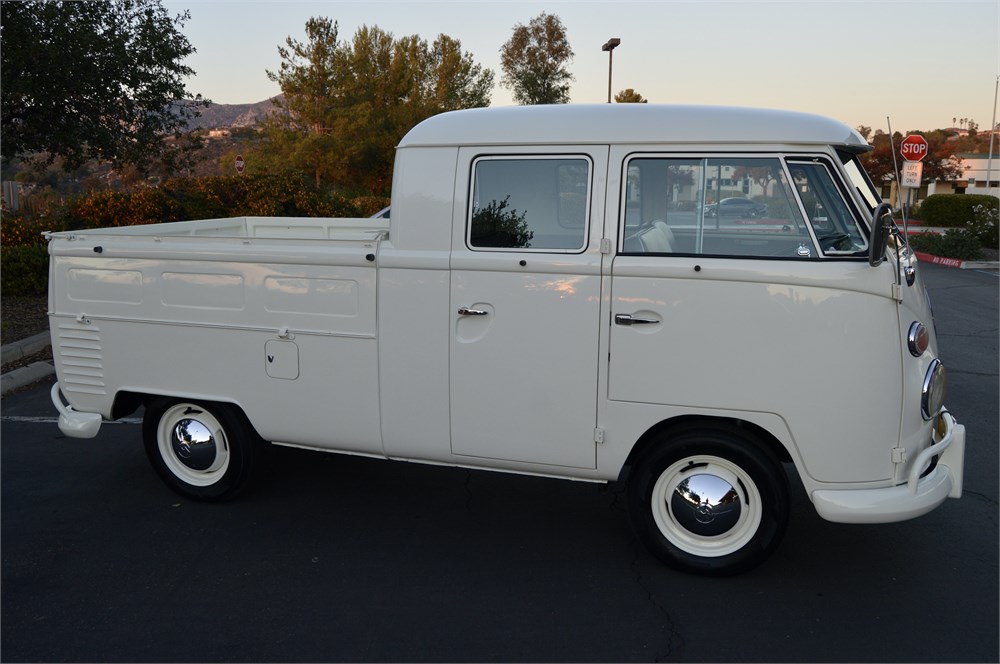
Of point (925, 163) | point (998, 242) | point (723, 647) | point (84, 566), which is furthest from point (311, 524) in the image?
point (925, 163)

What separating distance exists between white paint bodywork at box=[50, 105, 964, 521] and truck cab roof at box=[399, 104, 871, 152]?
1cm

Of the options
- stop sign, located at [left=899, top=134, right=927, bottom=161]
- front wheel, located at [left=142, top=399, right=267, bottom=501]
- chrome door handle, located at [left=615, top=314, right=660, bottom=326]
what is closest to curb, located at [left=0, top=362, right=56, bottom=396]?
front wheel, located at [left=142, top=399, right=267, bottom=501]

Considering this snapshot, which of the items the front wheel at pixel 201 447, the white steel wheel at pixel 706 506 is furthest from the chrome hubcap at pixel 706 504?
the front wheel at pixel 201 447

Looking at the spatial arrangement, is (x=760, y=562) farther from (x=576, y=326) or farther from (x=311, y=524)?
(x=311, y=524)

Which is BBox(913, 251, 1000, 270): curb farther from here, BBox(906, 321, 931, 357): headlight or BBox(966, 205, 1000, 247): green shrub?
BBox(906, 321, 931, 357): headlight

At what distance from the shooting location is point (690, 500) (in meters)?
4.22

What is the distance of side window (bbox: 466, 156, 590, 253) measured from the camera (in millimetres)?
4191

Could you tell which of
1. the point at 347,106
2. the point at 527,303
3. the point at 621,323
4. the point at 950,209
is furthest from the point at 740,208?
the point at 347,106

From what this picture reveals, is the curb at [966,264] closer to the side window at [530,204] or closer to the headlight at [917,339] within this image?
the headlight at [917,339]

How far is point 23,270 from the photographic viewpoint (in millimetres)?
11398

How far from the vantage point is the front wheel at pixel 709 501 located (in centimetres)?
407

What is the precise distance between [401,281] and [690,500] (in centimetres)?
187

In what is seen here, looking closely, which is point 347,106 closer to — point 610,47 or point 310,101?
point 310,101

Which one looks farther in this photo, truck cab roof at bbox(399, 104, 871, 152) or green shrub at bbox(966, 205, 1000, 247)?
green shrub at bbox(966, 205, 1000, 247)
